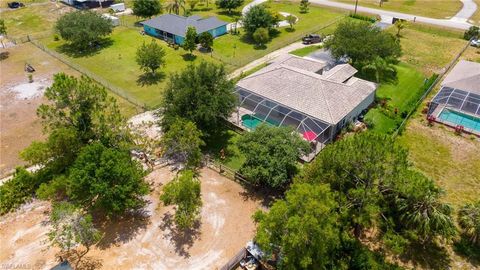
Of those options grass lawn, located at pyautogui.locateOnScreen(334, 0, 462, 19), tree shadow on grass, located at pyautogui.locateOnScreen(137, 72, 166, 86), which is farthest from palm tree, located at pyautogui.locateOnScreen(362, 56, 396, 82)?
grass lawn, located at pyautogui.locateOnScreen(334, 0, 462, 19)

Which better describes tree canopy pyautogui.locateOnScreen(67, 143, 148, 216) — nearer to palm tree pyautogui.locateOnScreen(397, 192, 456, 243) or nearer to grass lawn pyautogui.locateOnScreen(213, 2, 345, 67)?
palm tree pyautogui.locateOnScreen(397, 192, 456, 243)

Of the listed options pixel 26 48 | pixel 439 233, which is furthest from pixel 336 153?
pixel 26 48

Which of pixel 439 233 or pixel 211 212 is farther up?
pixel 439 233

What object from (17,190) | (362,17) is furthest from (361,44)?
(17,190)

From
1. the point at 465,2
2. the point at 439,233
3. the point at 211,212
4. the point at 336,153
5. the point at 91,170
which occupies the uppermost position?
the point at 465,2

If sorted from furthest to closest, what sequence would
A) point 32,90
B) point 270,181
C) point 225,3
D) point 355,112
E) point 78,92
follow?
point 225,3 → point 32,90 → point 355,112 → point 78,92 → point 270,181

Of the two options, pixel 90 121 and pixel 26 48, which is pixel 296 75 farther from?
pixel 26 48
